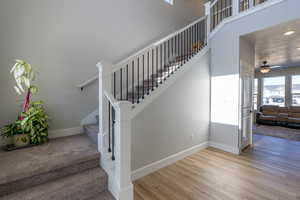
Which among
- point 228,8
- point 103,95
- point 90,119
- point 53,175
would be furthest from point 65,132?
point 228,8

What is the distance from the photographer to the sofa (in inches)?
225

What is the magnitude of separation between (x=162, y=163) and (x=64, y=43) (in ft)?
9.93

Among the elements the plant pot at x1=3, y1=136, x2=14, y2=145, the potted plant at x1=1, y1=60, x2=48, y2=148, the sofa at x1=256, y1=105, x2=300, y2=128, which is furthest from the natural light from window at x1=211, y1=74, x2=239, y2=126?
the sofa at x1=256, y1=105, x2=300, y2=128

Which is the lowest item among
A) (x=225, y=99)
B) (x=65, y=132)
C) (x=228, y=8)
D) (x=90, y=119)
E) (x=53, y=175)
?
(x=53, y=175)

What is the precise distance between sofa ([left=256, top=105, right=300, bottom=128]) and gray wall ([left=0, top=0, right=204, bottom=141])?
6539mm

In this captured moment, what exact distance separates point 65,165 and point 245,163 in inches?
125

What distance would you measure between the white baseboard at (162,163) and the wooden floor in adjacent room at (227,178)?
0.08 metres

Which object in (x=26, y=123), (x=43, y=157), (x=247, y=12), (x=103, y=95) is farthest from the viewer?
(x=247, y=12)

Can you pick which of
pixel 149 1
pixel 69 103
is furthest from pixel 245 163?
pixel 149 1

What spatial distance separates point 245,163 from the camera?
275cm

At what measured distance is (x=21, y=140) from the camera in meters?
2.20

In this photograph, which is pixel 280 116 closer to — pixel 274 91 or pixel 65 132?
pixel 274 91

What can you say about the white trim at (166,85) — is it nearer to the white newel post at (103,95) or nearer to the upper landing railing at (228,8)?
the white newel post at (103,95)

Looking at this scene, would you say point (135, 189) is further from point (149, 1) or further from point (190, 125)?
point (149, 1)
